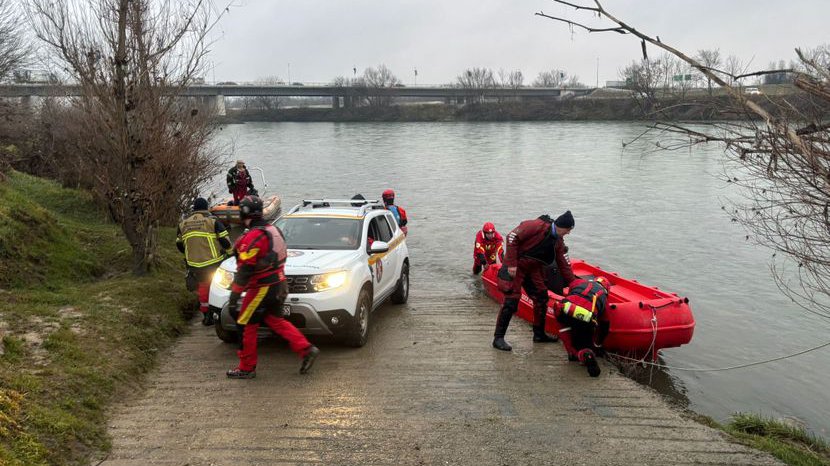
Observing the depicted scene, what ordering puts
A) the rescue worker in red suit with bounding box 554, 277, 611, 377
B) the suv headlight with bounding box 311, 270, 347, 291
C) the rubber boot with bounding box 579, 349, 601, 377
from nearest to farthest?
the rubber boot with bounding box 579, 349, 601, 377, the rescue worker in red suit with bounding box 554, 277, 611, 377, the suv headlight with bounding box 311, 270, 347, 291

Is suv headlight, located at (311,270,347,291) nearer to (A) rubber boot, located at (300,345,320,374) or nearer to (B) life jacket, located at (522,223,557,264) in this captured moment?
(A) rubber boot, located at (300,345,320,374)

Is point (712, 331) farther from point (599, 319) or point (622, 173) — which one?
point (622, 173)

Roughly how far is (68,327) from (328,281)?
294 centimetres

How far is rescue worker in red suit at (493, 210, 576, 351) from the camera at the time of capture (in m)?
7.54

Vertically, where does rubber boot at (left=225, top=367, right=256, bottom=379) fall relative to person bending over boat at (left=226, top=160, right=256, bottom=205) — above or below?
below

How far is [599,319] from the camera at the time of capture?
7.70 meters

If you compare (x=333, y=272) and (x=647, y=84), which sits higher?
(x=647, y=84)

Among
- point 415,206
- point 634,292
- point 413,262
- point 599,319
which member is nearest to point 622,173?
point 415,206

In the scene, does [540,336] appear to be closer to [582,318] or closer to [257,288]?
[582,318]

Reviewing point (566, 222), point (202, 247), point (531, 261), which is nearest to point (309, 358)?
point (202, 247)

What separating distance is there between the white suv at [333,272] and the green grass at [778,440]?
3935 millimetres

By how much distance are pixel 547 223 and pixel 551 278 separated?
1.29 m

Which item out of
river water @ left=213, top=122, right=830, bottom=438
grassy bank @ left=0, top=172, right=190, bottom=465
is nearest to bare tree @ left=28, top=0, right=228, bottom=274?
grassy bank @ left=0, top=172, right=190, bottom=465

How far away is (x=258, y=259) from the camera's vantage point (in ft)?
20.6
